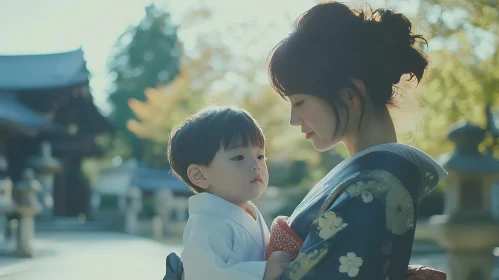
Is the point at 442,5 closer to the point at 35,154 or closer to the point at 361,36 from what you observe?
the point at 361,36

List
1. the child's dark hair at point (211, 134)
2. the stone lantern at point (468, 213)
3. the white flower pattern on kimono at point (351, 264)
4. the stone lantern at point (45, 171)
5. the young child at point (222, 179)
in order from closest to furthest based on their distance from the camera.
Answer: the white flower pattern on kimono at point (351, 264)
the young child at point (222, 179)
the child's dark hair at point (211, 134)
the stone lantern at point (468, 213)
the stone lantern at point (45, 171)

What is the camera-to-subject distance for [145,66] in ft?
107

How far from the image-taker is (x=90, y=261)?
11.1 m

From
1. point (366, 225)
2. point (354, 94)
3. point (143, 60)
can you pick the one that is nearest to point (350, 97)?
point (354, 94)

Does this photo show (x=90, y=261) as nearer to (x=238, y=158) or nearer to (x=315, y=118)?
(x=238, y=158)

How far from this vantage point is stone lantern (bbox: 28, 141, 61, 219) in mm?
18688

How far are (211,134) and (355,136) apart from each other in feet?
1.20

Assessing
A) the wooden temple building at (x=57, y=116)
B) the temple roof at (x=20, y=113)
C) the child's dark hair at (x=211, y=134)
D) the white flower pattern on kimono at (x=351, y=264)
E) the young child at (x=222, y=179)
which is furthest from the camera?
the wooden temple building at (x=57, y=116)

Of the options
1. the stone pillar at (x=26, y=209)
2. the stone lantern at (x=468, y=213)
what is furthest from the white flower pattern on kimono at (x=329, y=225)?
the stone pillar at (x=26, y=209)

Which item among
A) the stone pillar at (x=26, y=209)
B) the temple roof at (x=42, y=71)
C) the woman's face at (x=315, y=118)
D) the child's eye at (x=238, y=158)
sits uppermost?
the temple roof at (x=42, y=71)

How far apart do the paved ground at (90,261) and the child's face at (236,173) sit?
7.01 metres

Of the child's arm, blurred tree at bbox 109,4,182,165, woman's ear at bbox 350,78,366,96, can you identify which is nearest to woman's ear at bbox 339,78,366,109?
woman's ear at bbox 350,78,366,96

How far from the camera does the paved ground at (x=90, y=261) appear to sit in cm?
930

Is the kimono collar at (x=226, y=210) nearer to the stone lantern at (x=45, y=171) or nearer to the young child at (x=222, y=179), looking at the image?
the young child at (x=222, y=179)
